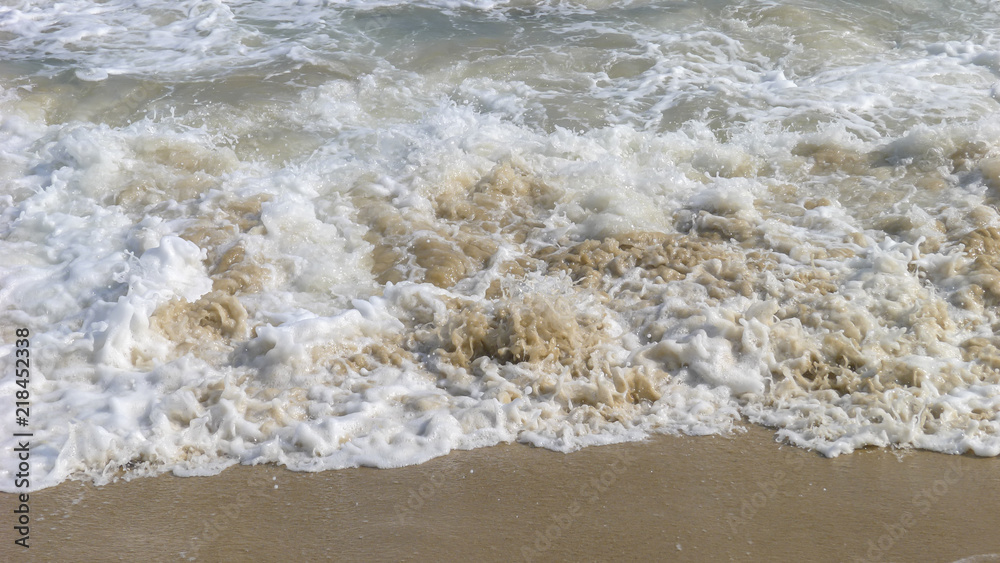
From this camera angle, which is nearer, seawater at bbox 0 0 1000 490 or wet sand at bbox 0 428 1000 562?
wet sand at bbox 0 428 1000 562

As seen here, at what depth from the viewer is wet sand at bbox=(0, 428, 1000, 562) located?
3.45 m

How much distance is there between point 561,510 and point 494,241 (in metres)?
2.50

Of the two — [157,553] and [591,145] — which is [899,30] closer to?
[591,145]

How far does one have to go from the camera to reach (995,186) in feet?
19.7

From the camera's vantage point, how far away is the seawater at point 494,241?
14.0 ft

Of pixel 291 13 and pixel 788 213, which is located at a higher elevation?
pixel 291 13

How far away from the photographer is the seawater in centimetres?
425

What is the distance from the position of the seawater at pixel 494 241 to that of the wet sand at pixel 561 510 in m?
0.16

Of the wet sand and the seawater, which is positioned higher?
the seawater

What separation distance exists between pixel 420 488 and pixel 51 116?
604 cm

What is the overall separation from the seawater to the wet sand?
0.51 ft

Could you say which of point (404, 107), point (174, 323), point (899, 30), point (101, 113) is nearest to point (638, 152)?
point (404, 107)

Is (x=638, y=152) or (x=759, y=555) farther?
(x=638, y=152)

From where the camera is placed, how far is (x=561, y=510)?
3.66 m
